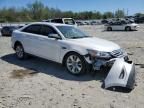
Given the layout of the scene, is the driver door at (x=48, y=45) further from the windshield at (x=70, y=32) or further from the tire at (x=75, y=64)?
the tire at (x=75, y=64)

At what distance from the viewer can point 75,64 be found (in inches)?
321

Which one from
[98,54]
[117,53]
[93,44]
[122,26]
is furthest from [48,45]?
[122,26]

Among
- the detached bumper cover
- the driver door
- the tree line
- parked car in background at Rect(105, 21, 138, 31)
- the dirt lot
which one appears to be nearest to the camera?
the dirt lot

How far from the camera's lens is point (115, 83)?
22.2ft

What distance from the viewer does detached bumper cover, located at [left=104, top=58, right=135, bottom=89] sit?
22.0 feet

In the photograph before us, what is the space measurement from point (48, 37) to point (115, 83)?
3.23 meters

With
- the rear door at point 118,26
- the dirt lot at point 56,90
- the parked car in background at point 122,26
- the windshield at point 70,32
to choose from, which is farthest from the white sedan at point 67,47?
the rear door at point 118,26

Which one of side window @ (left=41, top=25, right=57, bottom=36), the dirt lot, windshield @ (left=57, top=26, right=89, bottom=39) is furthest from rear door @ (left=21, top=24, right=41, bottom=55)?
windshield @ (left=57, top=26, right=89, bottom=39)

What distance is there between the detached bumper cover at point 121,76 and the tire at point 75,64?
3.22 feet

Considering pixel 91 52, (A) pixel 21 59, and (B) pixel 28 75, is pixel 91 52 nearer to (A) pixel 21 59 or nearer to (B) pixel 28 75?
(B) pixel 28 75

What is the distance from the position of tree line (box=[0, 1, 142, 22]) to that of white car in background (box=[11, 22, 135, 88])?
89.0m

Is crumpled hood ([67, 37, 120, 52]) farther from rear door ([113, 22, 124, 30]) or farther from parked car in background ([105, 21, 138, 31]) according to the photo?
rear door ([113, 22, 124, 30])

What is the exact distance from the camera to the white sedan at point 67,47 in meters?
7.88

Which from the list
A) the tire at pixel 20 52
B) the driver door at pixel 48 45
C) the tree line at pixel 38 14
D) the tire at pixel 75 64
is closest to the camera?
the tire at pixel 75 64
